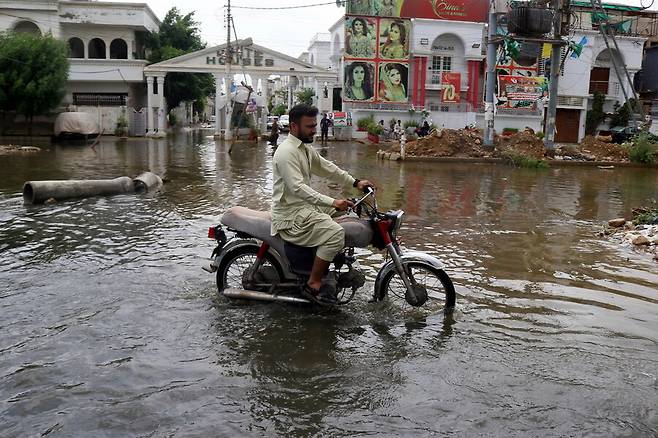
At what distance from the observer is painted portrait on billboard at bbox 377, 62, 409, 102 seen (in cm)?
4238

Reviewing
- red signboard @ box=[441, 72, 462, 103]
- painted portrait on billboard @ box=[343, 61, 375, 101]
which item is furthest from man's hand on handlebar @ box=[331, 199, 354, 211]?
red signboard @ box=[441, 72, 462, 103]

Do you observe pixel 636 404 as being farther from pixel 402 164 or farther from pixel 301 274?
pixel 402 164

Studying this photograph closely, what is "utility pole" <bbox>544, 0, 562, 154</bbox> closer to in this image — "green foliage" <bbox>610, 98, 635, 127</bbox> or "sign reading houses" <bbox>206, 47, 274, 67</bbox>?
"sign reading houses" <bbox>206, 47, 274, 67</bbox>

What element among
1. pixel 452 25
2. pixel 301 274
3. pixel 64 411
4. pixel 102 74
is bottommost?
pixel 64 411

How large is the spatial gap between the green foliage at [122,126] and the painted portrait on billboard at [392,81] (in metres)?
16.4

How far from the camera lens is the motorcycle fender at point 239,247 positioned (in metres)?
5.69

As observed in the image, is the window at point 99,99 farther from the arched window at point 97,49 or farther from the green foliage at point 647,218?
the green foliage at point 647,218

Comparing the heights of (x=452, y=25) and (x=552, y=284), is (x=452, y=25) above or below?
above

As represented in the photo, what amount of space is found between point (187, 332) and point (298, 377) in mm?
1246

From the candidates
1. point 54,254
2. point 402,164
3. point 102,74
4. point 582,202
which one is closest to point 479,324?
point 54,254

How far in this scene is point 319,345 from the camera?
4.97 m

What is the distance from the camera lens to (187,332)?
17.0 ft

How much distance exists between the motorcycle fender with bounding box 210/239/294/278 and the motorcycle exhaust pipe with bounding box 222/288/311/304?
9.2 inches

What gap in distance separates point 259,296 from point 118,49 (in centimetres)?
4012
